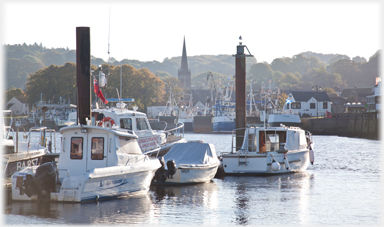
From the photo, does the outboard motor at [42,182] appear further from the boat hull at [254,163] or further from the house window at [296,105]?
the house window at [296,105]

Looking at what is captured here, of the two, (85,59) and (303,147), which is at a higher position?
(85,59)

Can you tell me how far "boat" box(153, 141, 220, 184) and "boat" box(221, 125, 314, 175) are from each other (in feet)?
6.29

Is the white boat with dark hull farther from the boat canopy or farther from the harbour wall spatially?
the harbour wall

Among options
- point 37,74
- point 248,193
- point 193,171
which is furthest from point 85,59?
point 37,74

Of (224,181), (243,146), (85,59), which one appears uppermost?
(85,59)

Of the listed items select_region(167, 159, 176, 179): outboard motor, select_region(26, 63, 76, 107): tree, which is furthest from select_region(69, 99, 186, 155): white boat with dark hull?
select_region(26, 63, 76, 107): tree

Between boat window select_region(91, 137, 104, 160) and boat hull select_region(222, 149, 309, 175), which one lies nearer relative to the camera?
boat window select_region(91, 137, 104, 160)

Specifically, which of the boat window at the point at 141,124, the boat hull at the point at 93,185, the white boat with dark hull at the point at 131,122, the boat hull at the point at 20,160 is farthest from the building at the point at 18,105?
the boat hull at the point at 93,185

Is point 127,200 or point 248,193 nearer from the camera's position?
point 127,200

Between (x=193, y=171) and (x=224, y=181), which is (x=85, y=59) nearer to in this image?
(x=193, y=171)

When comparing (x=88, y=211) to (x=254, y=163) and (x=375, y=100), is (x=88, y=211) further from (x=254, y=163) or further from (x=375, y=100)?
(x=375, y=100)

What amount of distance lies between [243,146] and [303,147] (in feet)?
16.0

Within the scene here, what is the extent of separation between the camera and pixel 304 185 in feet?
77.3

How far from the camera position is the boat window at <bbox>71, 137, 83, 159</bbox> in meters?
17.5
